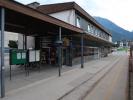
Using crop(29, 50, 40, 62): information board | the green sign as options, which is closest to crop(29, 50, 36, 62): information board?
crop(29, 50, 40, 62): information board

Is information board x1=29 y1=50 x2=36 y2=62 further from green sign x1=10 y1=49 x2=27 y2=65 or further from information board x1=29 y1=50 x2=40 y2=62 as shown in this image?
green sign x1=10 y1=49 x2=27 y2=65

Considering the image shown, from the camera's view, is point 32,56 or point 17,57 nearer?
point 17,57

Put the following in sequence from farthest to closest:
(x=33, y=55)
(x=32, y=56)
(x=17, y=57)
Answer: (x=33, y=55), (x=32, y=56), (x=17, y=57)

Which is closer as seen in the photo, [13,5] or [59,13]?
[13,5]

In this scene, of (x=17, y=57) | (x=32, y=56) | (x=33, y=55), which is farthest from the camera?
(x=33, y=55)

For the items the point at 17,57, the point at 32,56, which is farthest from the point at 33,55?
the point at 17,57

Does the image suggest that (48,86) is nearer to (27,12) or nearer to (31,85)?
(31,85)

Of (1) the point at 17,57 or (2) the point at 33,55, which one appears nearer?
(1) the point at 17,57

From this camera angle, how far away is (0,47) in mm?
10336

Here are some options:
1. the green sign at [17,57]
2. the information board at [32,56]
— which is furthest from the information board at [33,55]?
the green sign at [17,57]

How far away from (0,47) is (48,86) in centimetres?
333

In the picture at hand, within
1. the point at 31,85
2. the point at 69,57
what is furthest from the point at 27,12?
the point at 69,57

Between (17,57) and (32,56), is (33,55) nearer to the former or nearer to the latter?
(32,56)

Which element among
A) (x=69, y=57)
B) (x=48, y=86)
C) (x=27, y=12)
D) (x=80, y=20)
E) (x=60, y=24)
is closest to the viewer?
(x=27, y=12)
